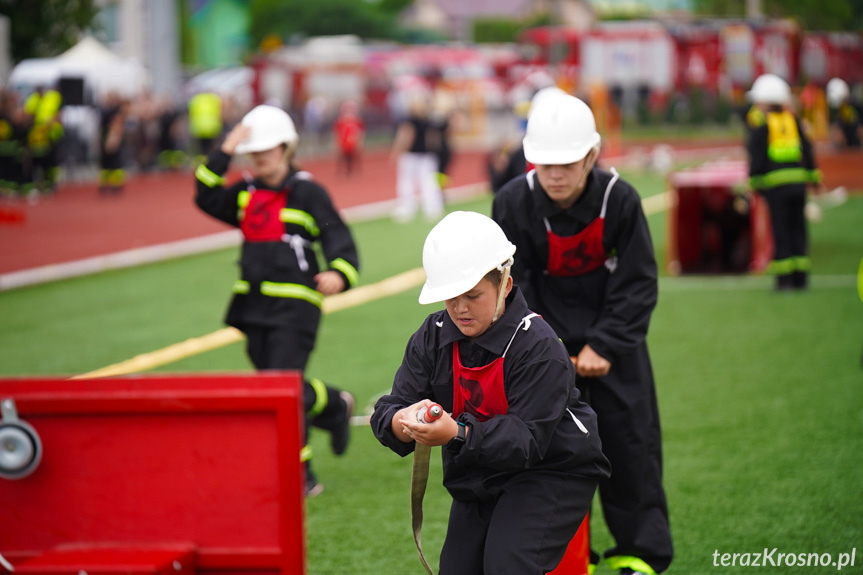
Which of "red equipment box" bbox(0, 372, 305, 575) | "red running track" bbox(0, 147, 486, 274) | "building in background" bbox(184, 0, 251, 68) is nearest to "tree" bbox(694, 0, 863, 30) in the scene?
"red running track" bbox(0, 147, 486, 274)

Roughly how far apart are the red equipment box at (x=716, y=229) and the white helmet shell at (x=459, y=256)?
9798 mm

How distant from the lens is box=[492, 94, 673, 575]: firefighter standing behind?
4410 millimetres

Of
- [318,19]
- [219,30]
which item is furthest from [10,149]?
[219,30]

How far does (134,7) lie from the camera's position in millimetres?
55406

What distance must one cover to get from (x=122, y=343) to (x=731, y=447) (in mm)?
5823

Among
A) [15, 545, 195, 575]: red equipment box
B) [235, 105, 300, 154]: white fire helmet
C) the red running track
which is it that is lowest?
the red running track

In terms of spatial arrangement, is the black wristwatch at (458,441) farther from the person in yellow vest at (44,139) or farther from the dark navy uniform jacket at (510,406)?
the person in yellow vest at (44,139)

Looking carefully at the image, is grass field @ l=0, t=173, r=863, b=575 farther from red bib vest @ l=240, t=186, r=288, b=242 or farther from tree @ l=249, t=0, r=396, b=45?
tree @ l=249, t=0, r=396, b=45

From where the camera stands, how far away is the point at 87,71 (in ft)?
109

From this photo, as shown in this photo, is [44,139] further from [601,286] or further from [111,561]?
[111,561]

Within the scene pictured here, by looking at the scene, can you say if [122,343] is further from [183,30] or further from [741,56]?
[183,30]

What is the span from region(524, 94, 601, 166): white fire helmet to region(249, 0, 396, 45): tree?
77.6 m

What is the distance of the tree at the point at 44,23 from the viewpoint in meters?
34.9

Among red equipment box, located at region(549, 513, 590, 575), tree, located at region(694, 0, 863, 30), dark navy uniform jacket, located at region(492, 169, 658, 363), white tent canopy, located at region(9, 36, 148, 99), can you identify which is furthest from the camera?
tree, located at region(694, 0, 863, 30)
